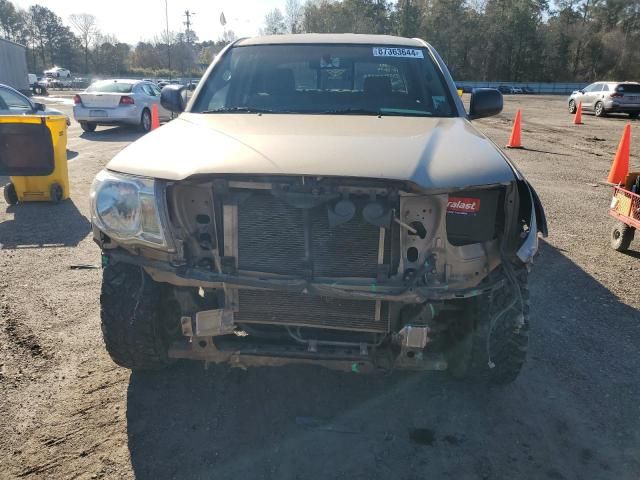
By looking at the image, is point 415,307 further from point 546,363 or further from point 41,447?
point 41,447

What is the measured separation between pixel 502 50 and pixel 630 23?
48.9 ft

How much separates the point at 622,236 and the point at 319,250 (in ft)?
14.7

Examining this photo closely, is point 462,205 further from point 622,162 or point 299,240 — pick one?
point 622,162

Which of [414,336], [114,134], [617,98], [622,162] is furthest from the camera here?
[617,98]

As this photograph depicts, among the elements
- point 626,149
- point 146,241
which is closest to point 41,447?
point 146,241

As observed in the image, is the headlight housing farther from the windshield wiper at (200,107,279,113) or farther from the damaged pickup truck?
the windshield wiper at (200,107,279,113)

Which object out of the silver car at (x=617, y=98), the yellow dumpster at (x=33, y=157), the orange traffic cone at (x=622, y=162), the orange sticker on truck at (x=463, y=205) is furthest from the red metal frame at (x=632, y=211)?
the silver car at (x=617, y=98)

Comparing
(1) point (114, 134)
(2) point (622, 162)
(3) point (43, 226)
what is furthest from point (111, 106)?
(2) point (622, 162)

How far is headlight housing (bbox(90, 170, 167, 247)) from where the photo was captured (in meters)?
2.45

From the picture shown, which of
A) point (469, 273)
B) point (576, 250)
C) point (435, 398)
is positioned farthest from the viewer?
point (576, 250)

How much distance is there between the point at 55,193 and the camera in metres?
7.20

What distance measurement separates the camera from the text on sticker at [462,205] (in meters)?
2.44

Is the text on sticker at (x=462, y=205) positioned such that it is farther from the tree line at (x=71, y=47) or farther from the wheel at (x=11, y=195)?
the tree line at (x=71, y=47)

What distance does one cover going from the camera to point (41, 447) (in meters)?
2.52
